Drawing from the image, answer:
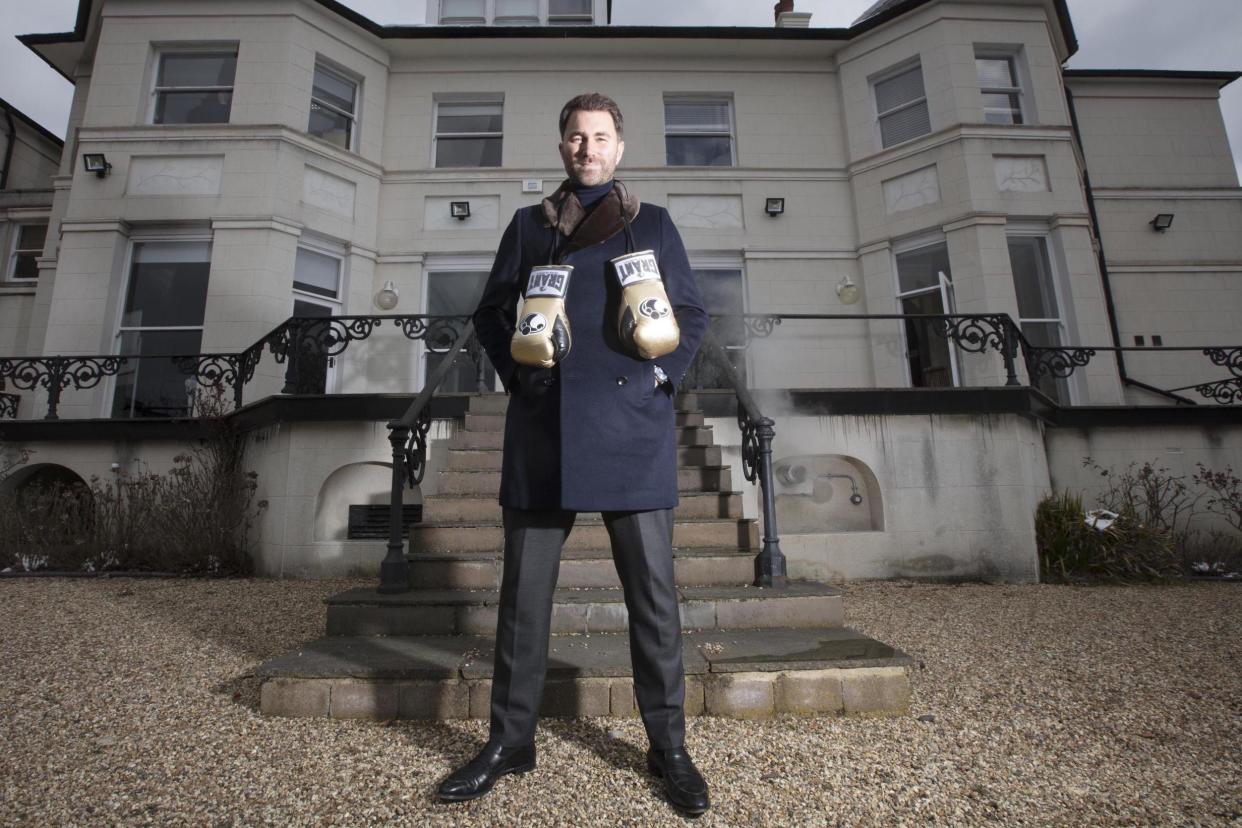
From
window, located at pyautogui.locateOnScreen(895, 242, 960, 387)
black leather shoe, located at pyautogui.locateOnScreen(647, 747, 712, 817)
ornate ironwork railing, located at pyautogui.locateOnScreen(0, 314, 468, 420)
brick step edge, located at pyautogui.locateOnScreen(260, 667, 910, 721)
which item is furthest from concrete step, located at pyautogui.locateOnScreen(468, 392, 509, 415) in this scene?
window, located at pyautogui.locateOnScreen(895, 242, 960, 387)

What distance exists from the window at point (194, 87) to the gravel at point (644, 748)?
27.4 ft

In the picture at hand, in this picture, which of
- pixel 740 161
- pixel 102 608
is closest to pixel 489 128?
pixel 740 161

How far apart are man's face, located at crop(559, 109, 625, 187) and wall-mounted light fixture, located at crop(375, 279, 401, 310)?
24.7 ft

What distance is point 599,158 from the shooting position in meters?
1.90

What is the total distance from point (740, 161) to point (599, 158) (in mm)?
8721

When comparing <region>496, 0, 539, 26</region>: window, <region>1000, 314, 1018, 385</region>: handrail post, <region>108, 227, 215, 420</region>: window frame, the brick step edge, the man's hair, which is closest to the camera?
the man's hair

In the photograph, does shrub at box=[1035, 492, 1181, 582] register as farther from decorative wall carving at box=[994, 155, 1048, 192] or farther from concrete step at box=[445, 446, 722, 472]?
decorative wall carving at box=[994, 155, 1048, 192]

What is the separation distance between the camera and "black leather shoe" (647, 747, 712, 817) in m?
1.65

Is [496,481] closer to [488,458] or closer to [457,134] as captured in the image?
[488,458]

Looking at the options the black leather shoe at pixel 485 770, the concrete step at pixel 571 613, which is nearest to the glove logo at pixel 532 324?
the black leather shoe at pixel 485 770

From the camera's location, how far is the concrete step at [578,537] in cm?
386

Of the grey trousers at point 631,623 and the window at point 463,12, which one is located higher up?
the window at point 463,12

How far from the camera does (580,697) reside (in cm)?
237

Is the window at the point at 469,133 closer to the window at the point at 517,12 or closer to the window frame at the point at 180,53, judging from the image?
the window at the point at 517,12
